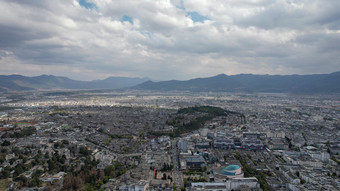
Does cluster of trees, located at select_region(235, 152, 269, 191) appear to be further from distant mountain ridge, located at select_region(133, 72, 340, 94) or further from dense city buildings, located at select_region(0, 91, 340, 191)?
distant mountain ridge, located at select_region(133, 72, 340, 94)

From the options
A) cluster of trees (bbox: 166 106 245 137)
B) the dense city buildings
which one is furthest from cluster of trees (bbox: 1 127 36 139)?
cluster of trees (bbox: 166 106 245 137)

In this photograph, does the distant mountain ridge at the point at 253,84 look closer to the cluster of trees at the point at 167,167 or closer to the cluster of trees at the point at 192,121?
the cluster of trees at the point at 192,121

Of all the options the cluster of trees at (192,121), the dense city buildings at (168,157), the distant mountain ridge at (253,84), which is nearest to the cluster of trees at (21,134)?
the dense city buildings at (168,157)

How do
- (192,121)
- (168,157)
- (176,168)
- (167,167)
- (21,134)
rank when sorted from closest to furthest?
(167,167)
(176,168)
(168,157)
(21,134)
(192,121)

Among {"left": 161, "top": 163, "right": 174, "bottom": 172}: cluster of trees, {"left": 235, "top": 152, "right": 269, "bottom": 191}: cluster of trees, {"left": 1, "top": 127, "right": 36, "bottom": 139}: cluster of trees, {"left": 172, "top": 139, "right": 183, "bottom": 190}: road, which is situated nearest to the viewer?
{"left": 235, "top": 152, "right": 269, "bottom": 191}: cluster of trees

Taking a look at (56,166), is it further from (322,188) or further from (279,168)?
(322,188)

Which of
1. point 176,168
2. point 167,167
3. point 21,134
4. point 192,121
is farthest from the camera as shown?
point 192,121

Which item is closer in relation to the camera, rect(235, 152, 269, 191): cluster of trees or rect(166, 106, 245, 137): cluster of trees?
rect(235, 152, 269, 191): cluster of trees

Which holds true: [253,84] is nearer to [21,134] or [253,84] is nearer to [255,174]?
[21,134]

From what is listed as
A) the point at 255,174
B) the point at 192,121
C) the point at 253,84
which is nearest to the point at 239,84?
the point at 253,84

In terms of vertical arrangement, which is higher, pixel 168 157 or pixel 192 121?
pixel 192 121

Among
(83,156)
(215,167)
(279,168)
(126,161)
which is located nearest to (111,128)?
(83,156)
